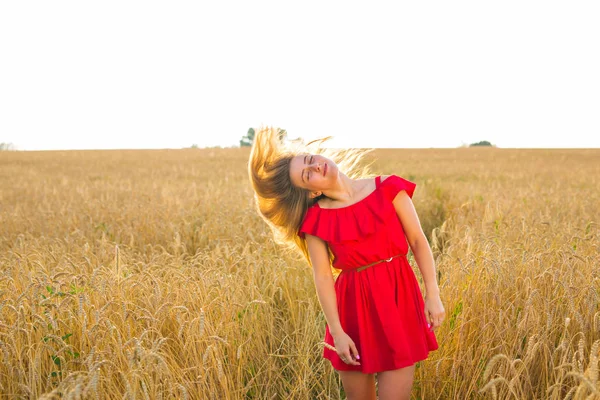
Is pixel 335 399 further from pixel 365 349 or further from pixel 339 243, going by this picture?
pixel 339 243

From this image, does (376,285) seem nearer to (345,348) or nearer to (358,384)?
(345,348)

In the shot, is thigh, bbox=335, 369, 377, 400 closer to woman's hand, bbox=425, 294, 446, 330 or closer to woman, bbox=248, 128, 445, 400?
woman, bbox=248, 128, 445, 400

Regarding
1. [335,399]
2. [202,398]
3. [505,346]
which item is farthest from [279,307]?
[505,346]

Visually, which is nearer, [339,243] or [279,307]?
[339,243]

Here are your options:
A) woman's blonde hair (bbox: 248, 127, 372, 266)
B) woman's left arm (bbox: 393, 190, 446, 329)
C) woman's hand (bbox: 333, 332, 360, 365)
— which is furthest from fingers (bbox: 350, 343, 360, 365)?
woman's blonde hair (bbox: 248, 127, 372, 266)

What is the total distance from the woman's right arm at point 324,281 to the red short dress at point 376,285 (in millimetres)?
49

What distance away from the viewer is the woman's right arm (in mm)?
2379

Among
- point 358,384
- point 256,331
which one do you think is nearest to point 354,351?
point 358,384

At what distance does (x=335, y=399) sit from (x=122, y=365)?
1242 mm

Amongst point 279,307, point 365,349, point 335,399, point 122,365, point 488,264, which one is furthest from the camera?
point 279,307

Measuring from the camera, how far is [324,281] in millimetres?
2441

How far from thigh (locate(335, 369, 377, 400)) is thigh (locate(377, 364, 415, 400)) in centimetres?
9

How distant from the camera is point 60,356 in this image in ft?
8.68

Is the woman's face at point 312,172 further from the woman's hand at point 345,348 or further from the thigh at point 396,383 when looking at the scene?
the thigh at point 396,383
